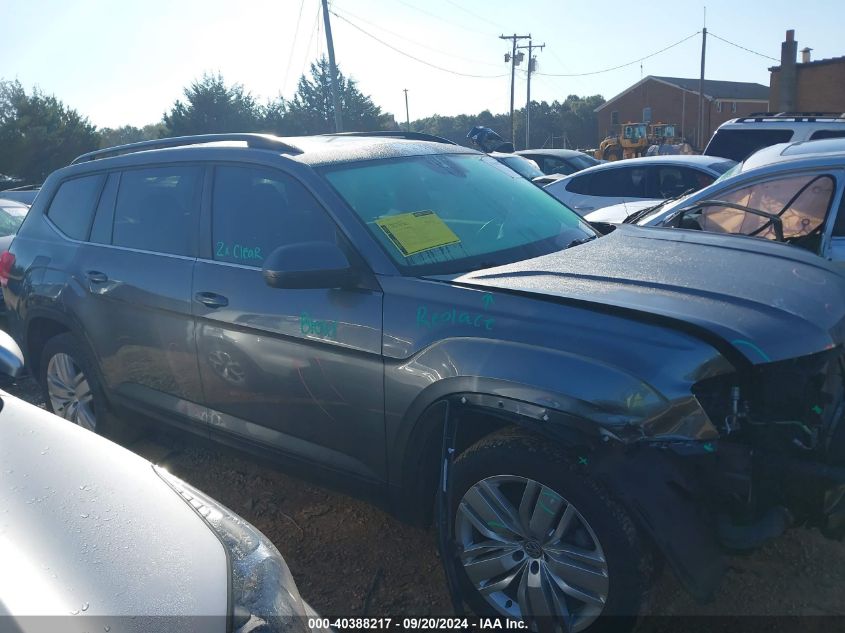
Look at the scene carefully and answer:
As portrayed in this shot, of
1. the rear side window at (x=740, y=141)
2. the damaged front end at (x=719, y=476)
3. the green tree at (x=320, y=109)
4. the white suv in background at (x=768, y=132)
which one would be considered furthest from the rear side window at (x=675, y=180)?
the green tree at (x=320, y=109)

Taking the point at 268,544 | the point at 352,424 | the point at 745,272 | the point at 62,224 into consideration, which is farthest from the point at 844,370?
the point at 62,224

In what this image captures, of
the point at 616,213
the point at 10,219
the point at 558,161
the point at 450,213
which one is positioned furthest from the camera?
the point at 558,161

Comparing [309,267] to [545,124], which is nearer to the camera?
[309,267]

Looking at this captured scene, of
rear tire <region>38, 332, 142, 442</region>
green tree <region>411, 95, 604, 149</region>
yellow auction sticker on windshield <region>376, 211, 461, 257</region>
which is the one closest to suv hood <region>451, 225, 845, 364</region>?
yellow auction sticker on windshield <region>376, 211, 461, 257</region>

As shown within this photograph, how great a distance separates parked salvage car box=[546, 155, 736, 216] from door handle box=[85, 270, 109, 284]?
5431mm

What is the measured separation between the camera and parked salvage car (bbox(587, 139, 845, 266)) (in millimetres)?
4430

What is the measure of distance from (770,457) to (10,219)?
33.3ft

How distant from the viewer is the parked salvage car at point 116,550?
4.78 feet

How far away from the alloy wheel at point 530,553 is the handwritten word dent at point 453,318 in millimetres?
535

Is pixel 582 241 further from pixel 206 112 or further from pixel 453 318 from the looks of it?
pixel 206 112

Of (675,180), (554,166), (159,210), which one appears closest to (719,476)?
(159,210)

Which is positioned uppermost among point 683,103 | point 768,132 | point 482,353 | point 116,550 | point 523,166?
point 683,103

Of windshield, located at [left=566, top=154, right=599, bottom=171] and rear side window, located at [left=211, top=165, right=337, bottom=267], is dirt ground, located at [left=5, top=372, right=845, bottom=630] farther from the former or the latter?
windshield, located at [left=566, top=154, right=599, bottom=171]

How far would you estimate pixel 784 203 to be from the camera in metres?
4.74
